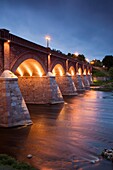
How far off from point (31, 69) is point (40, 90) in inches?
120

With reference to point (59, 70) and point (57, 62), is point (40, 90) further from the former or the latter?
point (59, 70)

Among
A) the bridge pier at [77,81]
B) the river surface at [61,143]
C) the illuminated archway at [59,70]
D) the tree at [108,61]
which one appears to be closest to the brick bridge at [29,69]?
the illuminated archway at [59,70]

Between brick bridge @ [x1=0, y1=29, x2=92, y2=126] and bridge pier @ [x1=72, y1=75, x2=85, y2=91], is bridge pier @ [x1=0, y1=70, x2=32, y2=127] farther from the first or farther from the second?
bridge pier @ [x1=72, y1=75, x2=85, y2=91]

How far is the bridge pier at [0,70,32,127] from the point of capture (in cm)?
1178

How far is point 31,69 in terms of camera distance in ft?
74.1

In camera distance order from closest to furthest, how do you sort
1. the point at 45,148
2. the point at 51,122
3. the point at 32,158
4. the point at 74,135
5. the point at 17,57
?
1. the point at 32,158
2. the point at 45,148
3. the point at 74,135
4. the point at 51,122
5. the point at 17,57

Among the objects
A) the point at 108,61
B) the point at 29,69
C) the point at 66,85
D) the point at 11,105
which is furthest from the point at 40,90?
the point at 108,61

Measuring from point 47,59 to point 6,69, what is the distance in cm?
978

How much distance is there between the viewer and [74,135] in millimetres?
10633

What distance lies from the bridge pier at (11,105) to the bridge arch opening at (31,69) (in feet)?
26.9

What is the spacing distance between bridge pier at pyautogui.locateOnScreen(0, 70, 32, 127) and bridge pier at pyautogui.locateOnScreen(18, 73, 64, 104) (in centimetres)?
876

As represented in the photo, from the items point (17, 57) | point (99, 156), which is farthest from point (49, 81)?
point (99, 156)

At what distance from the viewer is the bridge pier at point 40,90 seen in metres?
21.7

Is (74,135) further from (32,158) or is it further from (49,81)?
(49,81)
